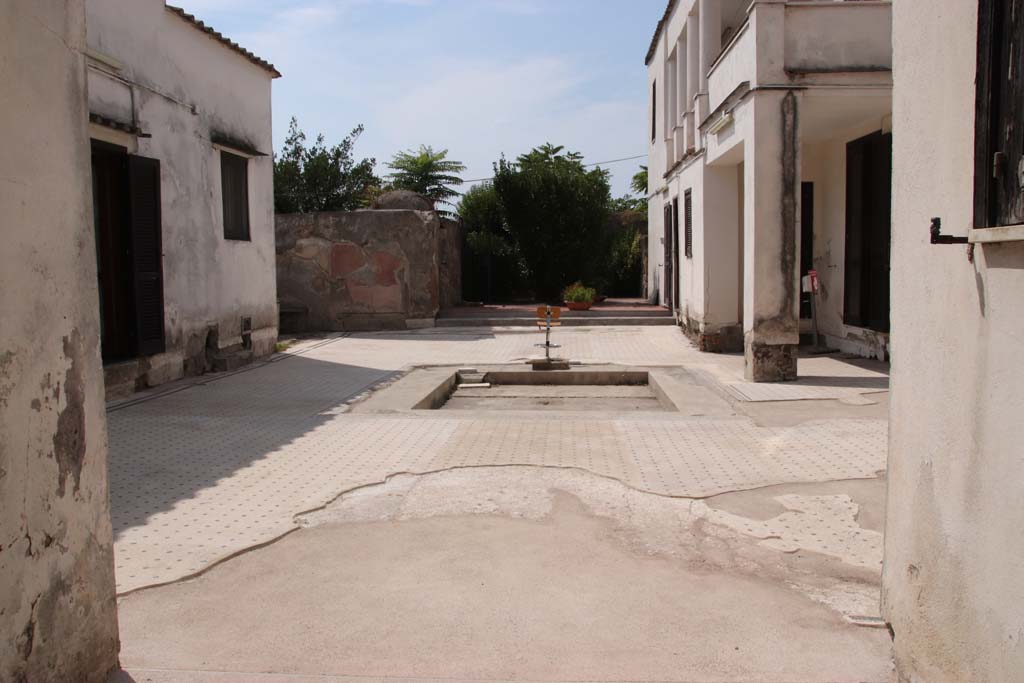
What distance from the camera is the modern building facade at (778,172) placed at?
967 centimetres

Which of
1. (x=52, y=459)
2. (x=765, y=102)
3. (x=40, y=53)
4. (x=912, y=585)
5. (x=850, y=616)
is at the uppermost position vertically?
(x=765, y=102)

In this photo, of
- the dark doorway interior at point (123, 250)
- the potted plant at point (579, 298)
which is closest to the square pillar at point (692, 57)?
the potted plant at point (579, 298)

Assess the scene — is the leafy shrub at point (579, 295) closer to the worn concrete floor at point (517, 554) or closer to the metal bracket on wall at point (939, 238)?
the worn concrete floor at point (517, 554)

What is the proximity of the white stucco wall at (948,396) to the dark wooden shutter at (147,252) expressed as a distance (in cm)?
832

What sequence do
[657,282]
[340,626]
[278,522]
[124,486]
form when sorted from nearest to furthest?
1. [340,626]
2. [278,522]
3. [124,486]
4. [657,282]

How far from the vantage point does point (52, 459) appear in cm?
262

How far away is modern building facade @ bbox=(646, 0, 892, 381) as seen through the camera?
31.7ft

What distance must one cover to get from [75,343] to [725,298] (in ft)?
37.3

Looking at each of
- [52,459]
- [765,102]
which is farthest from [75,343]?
[765,102]

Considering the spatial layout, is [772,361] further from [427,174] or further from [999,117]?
[427,174]

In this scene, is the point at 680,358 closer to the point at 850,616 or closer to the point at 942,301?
the point at 850,616

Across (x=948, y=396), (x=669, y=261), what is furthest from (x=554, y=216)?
(x=948, y=396)

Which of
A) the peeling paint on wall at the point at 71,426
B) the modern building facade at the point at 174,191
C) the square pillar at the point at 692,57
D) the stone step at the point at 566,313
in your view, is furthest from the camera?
the stone step at the point at 566,313

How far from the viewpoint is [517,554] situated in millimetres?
4348
